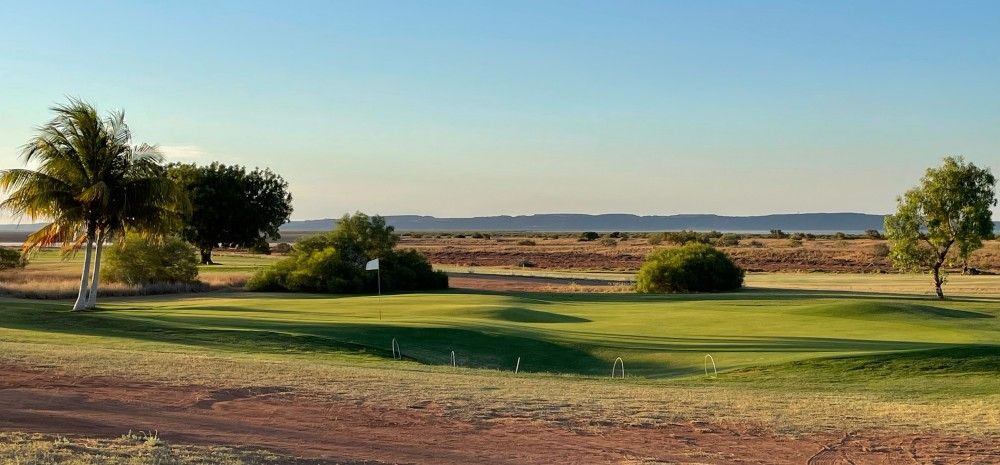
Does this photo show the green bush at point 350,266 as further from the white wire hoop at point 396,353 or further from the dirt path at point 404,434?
the dirt path at point 404,434

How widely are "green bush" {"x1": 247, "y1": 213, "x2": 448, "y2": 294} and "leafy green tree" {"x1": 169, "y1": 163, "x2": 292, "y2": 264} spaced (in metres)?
19.3

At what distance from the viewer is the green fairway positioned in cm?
2170

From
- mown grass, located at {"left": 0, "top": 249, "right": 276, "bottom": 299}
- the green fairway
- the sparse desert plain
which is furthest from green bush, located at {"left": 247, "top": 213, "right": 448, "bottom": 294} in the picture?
the sparse desert plain

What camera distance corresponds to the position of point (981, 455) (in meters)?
11.7

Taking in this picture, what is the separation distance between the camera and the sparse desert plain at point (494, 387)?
36.7 feet

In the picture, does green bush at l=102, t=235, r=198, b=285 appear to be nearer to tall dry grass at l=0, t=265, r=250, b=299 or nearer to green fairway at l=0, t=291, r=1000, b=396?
tall dry grass at l=0, t=265, r=250, b=299

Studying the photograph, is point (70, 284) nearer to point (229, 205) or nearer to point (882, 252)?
point (229, 205)

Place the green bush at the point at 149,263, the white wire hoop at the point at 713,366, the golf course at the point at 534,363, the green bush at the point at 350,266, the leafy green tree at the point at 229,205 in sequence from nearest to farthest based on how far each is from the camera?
the golf course at the point at 534,363 → the white wire hoop at the point at 713,366 → the green bush at the point at 149,263 → the green bush at the point at 350,266 → the leafy green tree at the point at 229,205

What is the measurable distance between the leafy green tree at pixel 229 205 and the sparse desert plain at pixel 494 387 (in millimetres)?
38970

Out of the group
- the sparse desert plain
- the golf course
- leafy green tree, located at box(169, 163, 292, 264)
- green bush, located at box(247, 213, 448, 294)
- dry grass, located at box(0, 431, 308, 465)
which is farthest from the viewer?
leafy green tree, located at box(169, 163, 292, 264)

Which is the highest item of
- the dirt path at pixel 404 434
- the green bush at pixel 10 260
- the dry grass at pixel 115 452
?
the green bush at pixel 10 260

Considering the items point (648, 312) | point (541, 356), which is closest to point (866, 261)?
point (648, 312)

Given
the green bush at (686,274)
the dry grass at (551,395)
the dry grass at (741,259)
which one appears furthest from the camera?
the dry grass at (741,259)

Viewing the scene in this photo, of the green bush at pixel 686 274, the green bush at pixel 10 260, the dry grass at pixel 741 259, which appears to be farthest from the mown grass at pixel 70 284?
the dry grass at pixel 741 259
